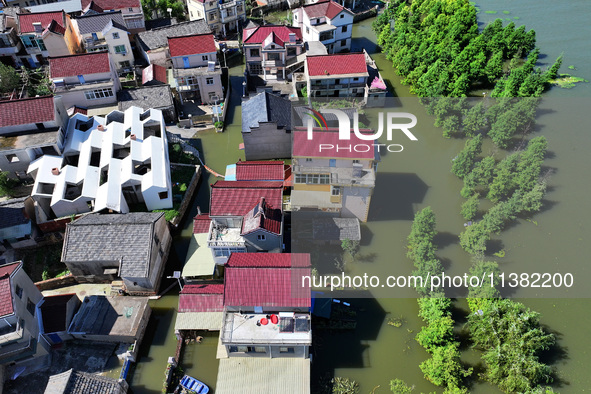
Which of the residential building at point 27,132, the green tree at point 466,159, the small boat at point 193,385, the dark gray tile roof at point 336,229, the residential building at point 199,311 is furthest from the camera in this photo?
the green tree at point 466,159

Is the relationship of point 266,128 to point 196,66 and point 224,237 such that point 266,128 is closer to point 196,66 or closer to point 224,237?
point 224,237

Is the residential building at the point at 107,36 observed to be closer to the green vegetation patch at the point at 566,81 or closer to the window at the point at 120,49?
the window at the point at 120,49

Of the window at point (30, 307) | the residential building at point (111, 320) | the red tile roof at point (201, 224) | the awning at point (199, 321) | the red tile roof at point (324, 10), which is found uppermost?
the red tile roof at point (324, 10)

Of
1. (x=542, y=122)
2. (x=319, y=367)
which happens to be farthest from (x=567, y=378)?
(x=542, y=122)

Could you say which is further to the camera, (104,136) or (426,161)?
(426,161)

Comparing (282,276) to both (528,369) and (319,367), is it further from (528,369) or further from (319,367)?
(528,369)

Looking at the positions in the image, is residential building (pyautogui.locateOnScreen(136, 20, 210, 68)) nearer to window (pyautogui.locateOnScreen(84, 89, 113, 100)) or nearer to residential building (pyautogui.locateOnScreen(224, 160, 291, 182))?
window (pyautogui.locateOnScreen(84, 89, 113, 100))

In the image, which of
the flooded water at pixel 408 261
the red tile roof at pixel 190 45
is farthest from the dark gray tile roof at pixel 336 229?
the red tile roof at pixel 190 45
